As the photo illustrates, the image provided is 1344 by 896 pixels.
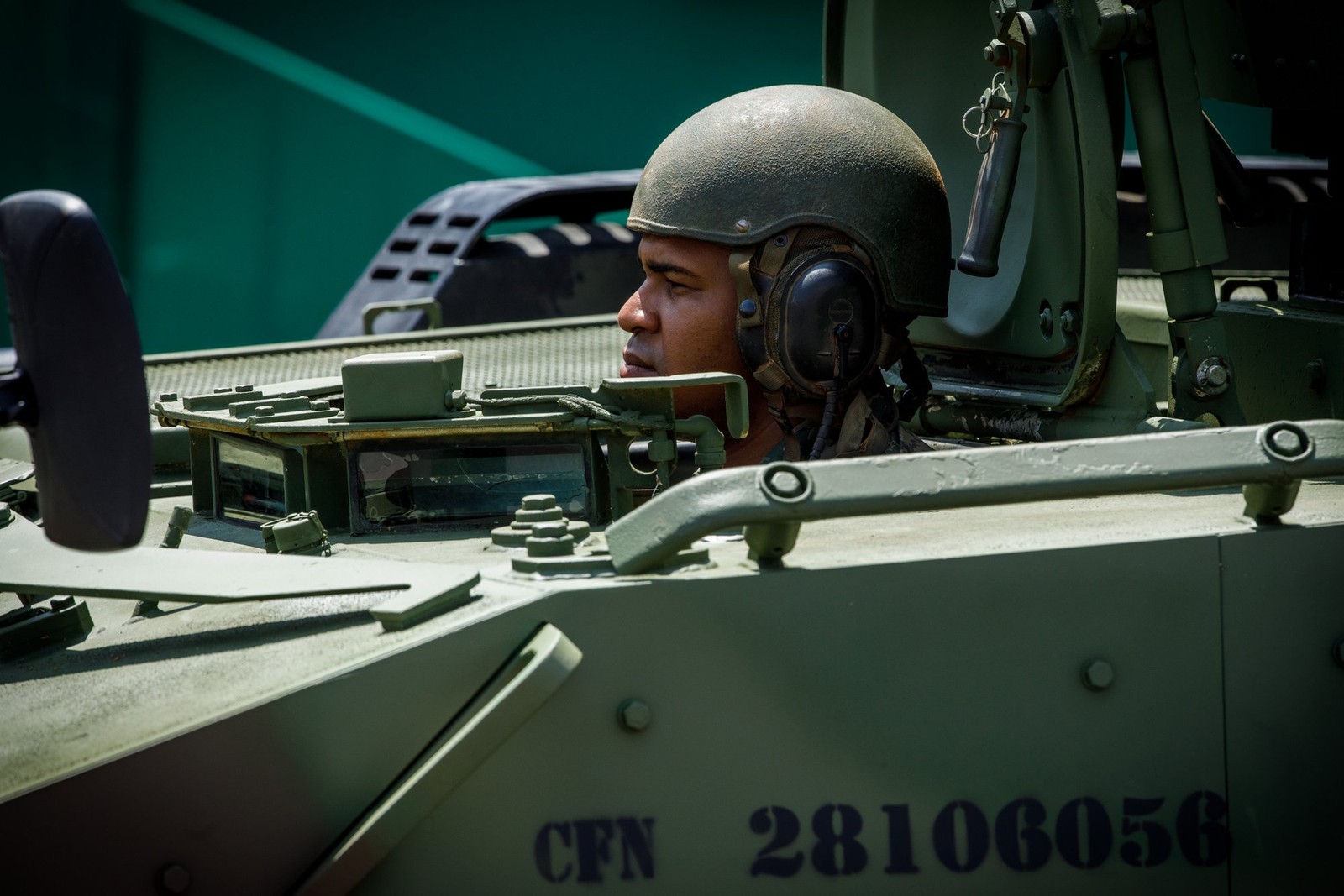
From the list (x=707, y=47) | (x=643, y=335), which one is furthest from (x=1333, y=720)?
(x=707, y=47)

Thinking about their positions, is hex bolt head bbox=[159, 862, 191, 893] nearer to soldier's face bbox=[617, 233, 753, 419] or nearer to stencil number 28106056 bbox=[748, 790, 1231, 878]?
stencil number 28106056 bbox=[748, 790, 1231, 878]

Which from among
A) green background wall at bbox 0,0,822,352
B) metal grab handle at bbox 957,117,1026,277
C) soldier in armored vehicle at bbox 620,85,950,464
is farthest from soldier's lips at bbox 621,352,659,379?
green background wall at bbox 0,0,822,352

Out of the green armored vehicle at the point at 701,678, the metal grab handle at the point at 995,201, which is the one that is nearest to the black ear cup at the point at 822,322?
the metal grab handle at the point at 995,201

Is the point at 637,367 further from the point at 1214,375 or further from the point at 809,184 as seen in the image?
the point at 1214,375

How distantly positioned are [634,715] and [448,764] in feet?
0.77

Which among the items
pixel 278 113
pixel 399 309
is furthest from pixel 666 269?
pixel 278 113

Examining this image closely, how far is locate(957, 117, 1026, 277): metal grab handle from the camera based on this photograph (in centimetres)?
302

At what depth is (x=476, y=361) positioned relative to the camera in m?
4.26

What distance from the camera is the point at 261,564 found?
2293 millimetres

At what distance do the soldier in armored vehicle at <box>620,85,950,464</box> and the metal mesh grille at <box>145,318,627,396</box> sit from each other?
900 mm

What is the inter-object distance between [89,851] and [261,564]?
20.2 inches

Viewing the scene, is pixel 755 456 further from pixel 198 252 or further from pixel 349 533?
pixel 198 252

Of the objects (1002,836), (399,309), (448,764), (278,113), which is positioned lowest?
(1002,836)

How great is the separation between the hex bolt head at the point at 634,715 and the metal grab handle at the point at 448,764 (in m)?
0.09
